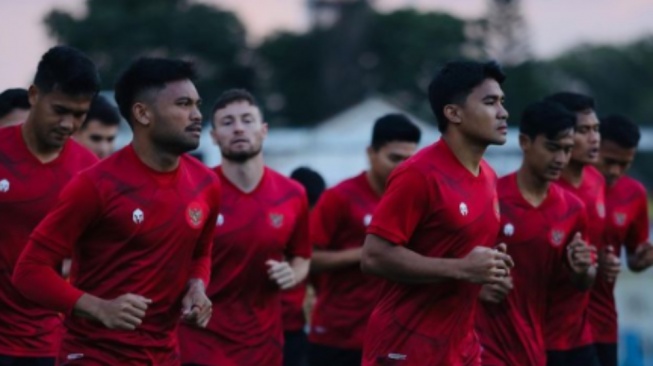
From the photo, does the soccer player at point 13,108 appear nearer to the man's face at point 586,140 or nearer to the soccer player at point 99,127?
the soccer player at point 99,127

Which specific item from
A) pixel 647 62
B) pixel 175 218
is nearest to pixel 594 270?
pixel 175 218

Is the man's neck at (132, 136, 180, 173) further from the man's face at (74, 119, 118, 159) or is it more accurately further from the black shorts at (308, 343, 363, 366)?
the black shorts at (308, 343, 363, 366)

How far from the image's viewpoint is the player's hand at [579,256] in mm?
11047

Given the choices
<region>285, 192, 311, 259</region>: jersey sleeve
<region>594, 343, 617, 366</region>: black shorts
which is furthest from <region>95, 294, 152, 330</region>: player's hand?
<region>594, 343, 617, 366</region>: black shorts

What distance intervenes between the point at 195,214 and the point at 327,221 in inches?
155

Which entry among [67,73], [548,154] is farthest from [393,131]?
[67,73]

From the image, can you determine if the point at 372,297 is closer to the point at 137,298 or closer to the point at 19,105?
the point at 19,105

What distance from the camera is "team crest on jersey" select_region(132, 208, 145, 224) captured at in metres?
8.88

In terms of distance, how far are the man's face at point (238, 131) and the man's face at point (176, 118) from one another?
2387mm

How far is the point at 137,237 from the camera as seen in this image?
889 cm

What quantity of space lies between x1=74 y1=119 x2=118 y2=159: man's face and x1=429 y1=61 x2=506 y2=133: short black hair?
14.0 ft

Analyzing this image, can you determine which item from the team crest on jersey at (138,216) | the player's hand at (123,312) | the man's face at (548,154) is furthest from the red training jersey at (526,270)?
the player's hand at (123,312)

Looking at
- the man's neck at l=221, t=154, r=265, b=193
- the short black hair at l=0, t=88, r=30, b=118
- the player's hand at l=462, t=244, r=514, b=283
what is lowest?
the player's hand at l=462, t=244, r=514, b=283

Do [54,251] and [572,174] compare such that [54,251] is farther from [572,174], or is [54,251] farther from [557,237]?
[572,174]
